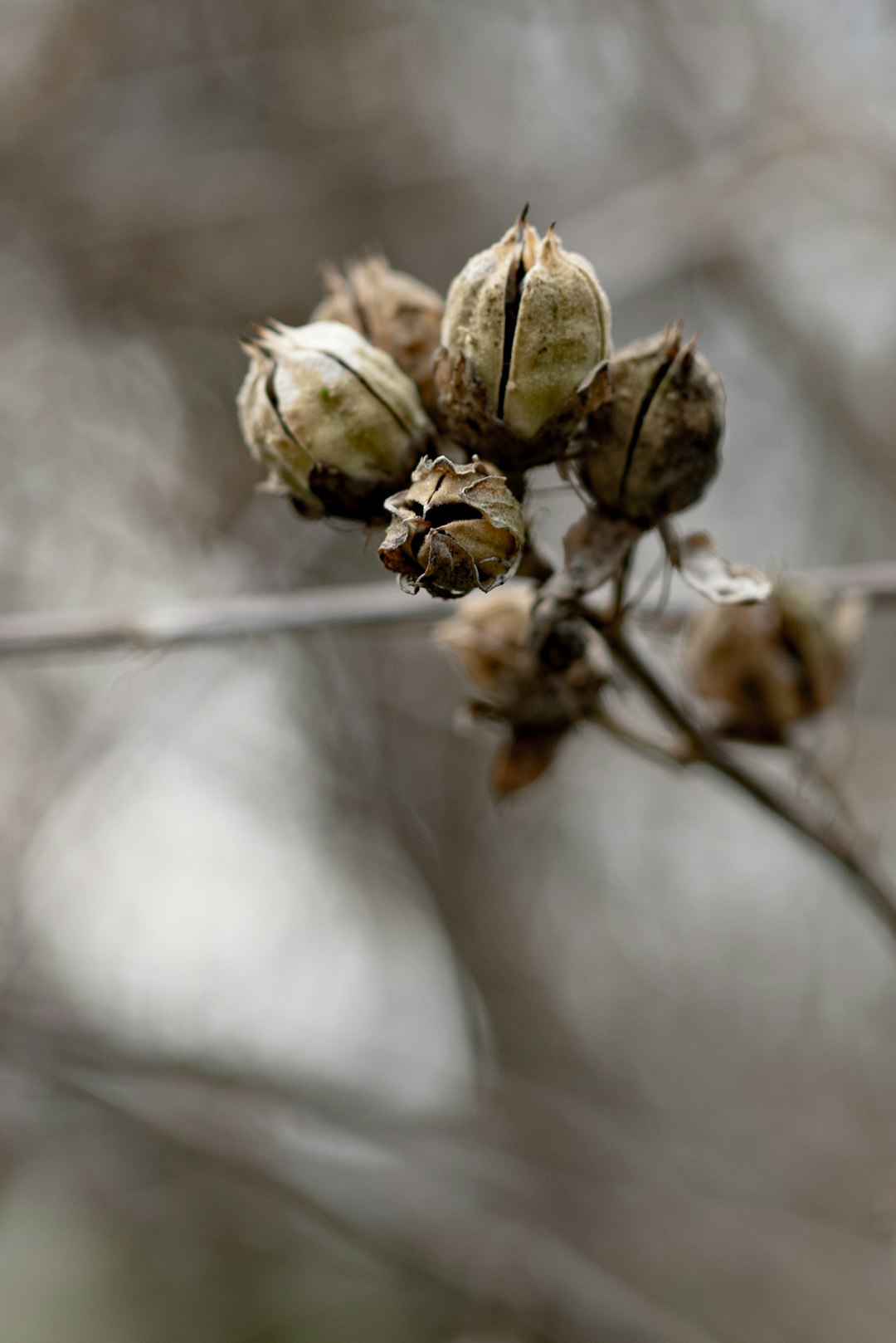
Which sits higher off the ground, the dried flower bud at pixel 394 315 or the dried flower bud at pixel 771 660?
the dried flower bud at pixel 394 315

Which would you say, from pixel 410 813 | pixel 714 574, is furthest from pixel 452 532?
pixel 410 813

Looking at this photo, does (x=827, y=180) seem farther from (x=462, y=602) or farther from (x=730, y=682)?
(x=462, y=602)

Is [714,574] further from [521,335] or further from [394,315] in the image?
[394,315]

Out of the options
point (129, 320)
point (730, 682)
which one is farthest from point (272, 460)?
point (129, 320)

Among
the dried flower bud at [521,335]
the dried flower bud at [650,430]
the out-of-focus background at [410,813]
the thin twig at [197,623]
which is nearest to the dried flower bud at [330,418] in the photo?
the dried flower bud at [521,335]

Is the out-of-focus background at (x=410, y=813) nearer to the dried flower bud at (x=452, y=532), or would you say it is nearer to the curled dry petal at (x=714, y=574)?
the curled dry petal at (x=714, y=574)
